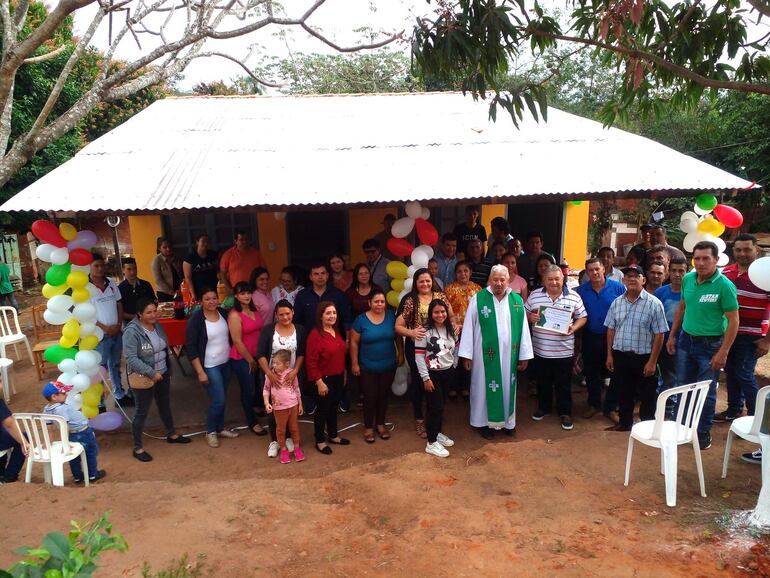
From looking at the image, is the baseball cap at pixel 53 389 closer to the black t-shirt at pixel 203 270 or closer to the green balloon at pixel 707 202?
the black t-shirt at pixel 203 270

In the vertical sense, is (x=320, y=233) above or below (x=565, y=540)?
above

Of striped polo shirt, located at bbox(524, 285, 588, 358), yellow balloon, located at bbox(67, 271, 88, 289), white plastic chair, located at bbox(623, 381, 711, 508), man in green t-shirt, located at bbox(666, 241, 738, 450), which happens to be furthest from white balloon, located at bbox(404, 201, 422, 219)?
yellow balloon, located at bbox(67, 271, 88, 289)

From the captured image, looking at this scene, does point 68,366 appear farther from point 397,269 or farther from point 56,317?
point 397,269

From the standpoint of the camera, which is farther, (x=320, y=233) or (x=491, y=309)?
(x=320, y=233)

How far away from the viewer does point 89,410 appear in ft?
17.3

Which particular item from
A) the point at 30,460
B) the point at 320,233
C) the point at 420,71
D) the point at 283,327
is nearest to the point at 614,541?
the point at 283,327

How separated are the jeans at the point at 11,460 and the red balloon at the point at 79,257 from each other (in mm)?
1738

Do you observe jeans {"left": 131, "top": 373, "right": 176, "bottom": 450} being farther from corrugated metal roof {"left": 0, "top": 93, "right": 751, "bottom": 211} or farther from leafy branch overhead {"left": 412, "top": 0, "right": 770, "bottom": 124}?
leafy branch overhead {"left": 412, "top": 0, "right": 770, "bottom": 124}

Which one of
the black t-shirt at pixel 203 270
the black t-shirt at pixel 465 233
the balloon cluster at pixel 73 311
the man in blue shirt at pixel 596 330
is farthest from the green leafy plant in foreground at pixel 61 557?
the black t-shirt at pixel 465 233

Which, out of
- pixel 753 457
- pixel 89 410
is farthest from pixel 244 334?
pixel 753 457

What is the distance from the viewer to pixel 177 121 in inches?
285

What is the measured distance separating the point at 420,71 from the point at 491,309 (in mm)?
2089

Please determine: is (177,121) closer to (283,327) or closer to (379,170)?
(379,170)

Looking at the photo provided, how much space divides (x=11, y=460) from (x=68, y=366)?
3.30 ft
